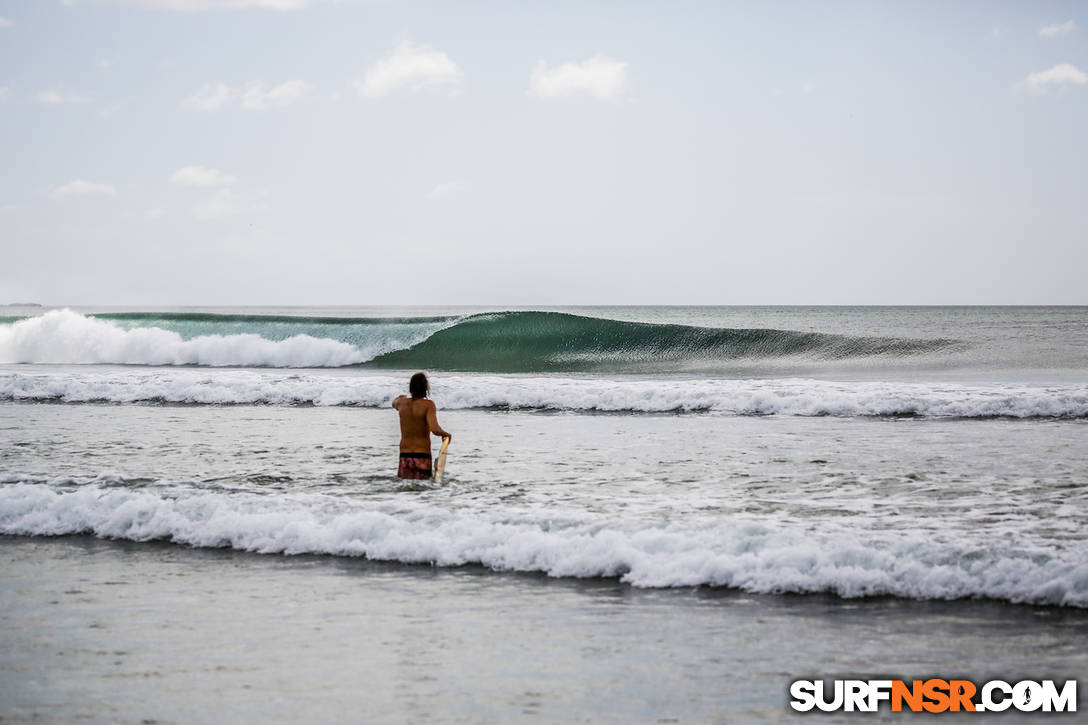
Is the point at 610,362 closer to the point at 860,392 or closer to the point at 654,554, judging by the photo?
the point at 860,392

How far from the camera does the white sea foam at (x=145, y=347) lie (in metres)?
28.7

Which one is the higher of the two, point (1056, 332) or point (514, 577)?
point (1056, 332)

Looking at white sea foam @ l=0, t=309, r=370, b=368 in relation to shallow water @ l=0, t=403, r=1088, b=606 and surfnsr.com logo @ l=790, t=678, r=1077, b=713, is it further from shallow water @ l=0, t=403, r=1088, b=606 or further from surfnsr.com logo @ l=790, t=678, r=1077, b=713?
surfnsr.com logo @ l=790, t=678, r=1077, b=713

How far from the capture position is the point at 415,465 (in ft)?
26.3

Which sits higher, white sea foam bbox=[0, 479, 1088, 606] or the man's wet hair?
the man's wet hair

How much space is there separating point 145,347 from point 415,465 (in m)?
25.4

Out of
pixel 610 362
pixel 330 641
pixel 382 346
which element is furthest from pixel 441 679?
pixel 382 346

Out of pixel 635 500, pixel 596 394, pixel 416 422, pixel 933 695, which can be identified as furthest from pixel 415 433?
pixel 596 394

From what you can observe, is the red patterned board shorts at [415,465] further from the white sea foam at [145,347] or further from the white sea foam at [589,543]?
the white sea foam at [145,347]

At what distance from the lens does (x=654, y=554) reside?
5.57 metres

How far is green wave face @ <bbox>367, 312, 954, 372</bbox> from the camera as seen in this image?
84.5ft

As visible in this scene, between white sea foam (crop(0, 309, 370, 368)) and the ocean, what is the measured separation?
15.3m

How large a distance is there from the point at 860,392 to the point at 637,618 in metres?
10.9

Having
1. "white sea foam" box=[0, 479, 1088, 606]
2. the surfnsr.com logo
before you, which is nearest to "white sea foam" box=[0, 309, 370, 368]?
"white sea foam" box=[0, 479, 1088, 606]
